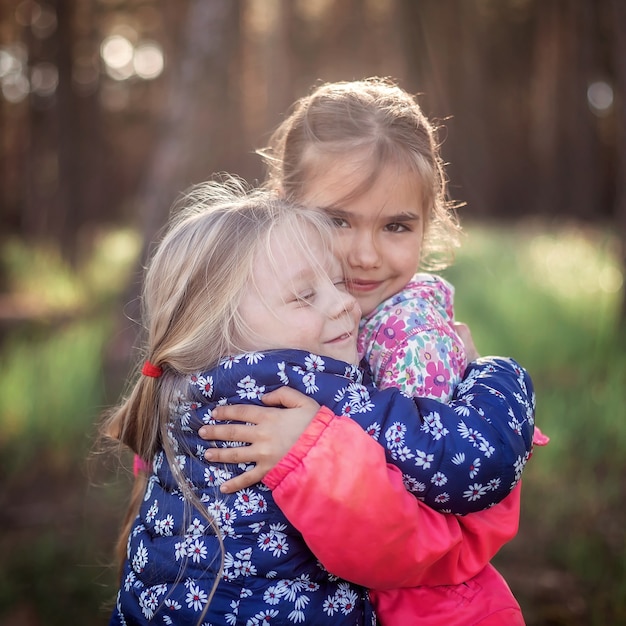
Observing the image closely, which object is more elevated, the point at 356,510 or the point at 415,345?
the point at 415,345

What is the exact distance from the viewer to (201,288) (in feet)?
5.46

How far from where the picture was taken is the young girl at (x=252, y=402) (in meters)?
1.48

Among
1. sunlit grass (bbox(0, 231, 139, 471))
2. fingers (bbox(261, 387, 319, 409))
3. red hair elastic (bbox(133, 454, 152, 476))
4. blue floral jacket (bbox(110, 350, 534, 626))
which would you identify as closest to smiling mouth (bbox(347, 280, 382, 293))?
blue floral jacket (bbox(110, 350, 534, 626))

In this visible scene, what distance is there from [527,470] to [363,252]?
229cm

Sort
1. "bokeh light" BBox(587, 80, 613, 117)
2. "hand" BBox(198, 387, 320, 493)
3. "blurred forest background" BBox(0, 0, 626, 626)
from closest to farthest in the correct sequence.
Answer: "hand" BBox(198, 387, 320, 493)
"blurred forest background" BBox(0, 0, 626, 626)
"bokeh light" BBox(587, 80, 613, 117)

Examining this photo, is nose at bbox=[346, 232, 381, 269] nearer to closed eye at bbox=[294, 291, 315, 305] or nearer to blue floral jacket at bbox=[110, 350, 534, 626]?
closed eye at bbox=[294, 291, 315, 305]

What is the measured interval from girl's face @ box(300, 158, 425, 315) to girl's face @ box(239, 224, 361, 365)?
0.28m

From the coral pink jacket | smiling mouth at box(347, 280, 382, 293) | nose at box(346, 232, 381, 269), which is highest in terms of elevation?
nose at box(346, 232, 381, 269)

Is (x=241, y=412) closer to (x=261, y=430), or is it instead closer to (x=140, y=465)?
(x=261, y=430)

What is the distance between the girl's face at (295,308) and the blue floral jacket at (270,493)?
2.7 inches

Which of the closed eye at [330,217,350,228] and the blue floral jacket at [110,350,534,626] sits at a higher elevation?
the closed eye at [330,217,350,228]

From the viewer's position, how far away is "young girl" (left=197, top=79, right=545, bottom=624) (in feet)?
5.27

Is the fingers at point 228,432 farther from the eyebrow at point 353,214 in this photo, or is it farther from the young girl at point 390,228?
the eyebrow at point 353,214

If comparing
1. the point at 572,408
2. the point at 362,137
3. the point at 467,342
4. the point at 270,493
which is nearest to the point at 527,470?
the point at 572,408
